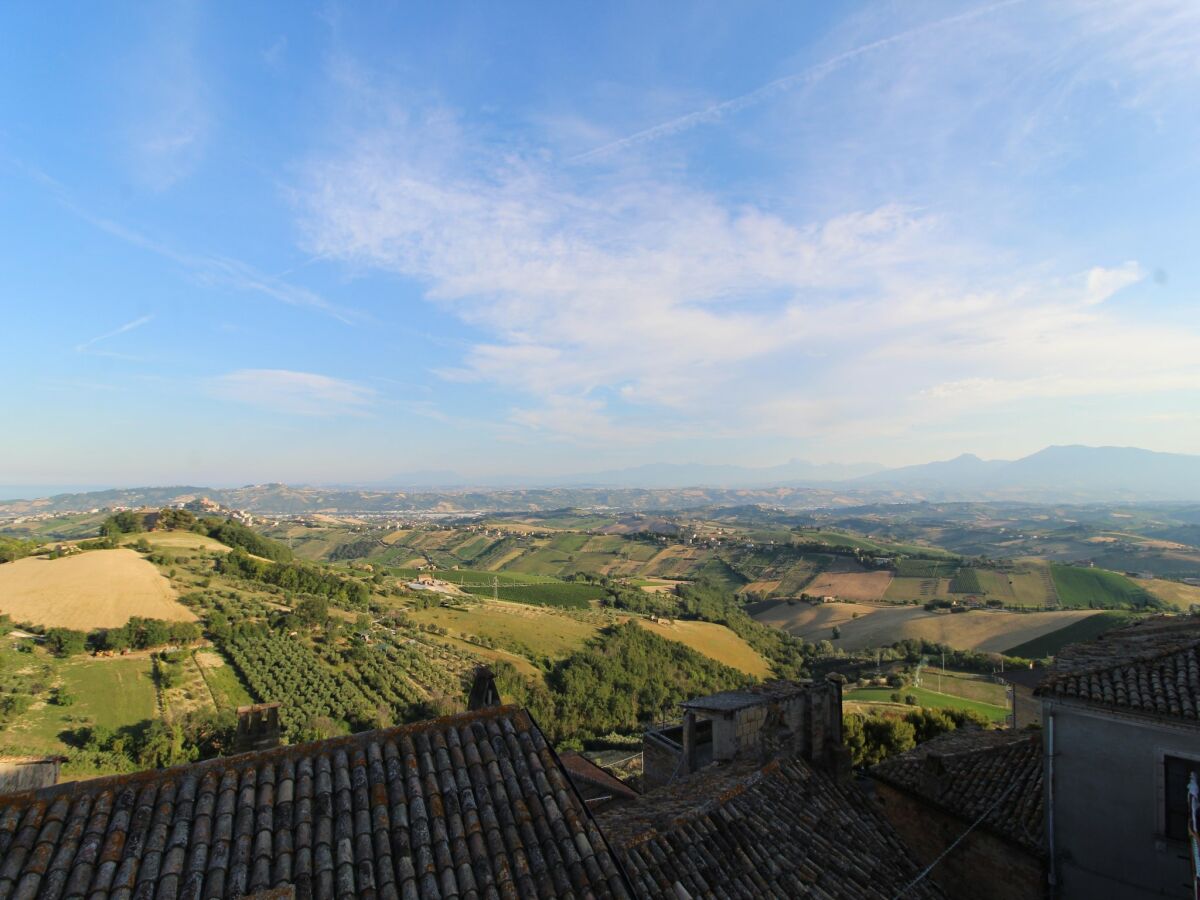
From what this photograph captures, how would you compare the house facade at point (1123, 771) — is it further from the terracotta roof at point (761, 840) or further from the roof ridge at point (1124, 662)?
the terracotta roof at point (761, 840)

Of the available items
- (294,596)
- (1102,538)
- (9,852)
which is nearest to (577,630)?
(294,596)

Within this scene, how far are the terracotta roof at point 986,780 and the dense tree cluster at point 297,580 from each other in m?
66.0

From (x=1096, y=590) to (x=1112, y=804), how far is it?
106020mm

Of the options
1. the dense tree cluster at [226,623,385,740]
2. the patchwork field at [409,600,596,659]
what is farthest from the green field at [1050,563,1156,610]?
the dense tree cluster at [226,623,385,740]

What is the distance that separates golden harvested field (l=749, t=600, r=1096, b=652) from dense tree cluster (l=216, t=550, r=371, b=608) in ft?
198

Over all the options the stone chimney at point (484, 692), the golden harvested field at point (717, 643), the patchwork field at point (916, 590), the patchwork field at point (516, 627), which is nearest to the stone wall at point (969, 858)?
the stone chimney at point (484, 692)

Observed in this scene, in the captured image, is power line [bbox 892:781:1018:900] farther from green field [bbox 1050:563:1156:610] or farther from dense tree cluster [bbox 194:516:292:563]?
dense tree cluster [bbox 194:516:292:563]

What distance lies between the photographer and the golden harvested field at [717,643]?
6956 centimetres

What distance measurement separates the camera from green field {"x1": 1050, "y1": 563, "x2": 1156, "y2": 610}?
264 feet

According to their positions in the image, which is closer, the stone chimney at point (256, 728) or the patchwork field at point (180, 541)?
the stone chimney at point (256, 728)

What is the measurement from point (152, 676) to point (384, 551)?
395ft

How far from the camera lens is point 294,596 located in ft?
210

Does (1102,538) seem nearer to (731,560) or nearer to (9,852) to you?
(731,560)

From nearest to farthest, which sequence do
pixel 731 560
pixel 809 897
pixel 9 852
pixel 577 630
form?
pixel 9 852, pixel 809 897, pixel 577 630, pixel 731 560
